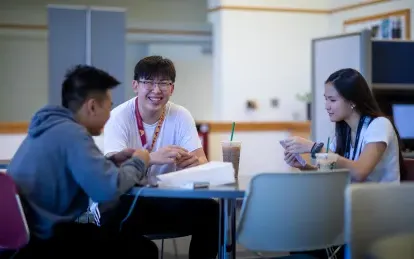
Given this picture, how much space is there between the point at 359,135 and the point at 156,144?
895 mm

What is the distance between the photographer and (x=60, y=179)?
6.23 feet

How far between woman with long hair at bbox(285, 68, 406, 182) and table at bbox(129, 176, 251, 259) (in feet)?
1.10

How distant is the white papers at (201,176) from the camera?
2.06m

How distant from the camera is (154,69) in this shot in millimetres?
2643

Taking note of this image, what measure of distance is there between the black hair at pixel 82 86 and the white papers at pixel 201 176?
37cm

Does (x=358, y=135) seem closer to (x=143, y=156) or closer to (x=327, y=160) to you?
(x=327, y=160)

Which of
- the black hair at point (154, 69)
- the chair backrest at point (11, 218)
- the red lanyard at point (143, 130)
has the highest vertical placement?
the black hair at point (154, 69)

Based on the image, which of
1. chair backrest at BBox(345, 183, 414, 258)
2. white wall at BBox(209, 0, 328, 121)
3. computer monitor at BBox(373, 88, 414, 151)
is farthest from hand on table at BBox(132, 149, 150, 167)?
white wall at BBox(209, 0, 328, 121)

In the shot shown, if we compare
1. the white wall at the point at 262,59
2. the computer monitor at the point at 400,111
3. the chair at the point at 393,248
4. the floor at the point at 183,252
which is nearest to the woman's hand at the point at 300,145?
the chair at the point at 393,248

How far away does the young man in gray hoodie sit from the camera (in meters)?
1.88

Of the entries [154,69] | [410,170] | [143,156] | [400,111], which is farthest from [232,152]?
[400,111]

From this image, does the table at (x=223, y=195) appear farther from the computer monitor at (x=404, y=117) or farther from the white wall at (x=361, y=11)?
the white wall at (x=361, y=11)

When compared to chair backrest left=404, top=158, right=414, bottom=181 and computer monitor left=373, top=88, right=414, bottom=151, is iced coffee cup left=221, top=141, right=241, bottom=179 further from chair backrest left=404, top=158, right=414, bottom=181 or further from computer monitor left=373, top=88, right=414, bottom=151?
computer monitor left=373, top=88, right=414, bottom=151

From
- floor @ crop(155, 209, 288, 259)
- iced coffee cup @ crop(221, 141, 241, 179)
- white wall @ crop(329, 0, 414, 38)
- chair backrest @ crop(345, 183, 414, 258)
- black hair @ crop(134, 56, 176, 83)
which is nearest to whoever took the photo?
chair backrest @ crop(345, 183, 414, 258)
